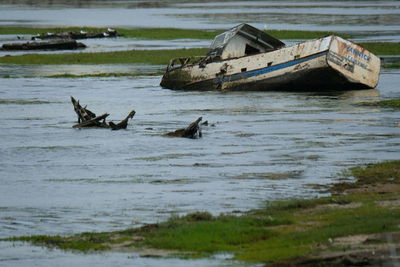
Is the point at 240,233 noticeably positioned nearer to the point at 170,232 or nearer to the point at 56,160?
the point at 170,232

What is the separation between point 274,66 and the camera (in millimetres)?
45656

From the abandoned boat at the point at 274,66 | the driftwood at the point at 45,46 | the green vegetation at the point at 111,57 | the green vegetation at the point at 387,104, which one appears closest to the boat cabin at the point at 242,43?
the abandoned boat at the point at 274,66

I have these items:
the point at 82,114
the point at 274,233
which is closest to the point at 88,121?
the point at 82,114

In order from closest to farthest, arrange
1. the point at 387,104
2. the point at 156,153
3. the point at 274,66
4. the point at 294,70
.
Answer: the point at 156,153 < the point at 387,104 < the point at 294,70 < the point at 274,66

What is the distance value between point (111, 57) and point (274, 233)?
48.0m

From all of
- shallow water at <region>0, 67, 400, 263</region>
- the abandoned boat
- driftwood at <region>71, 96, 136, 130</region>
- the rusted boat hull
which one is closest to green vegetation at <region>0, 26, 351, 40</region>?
the abandoned boat

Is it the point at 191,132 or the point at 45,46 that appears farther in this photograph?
the point at 45,46

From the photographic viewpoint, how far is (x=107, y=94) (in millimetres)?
46781

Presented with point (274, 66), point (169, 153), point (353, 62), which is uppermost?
point (353, 62)

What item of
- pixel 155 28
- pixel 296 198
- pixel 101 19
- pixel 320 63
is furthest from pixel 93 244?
pixel 101 19

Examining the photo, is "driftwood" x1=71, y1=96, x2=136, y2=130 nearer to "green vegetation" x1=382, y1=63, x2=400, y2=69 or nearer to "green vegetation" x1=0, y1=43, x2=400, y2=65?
"green vegetation" x1=382, y1=63, x2=400, y2=69

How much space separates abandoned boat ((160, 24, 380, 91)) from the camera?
44031mm

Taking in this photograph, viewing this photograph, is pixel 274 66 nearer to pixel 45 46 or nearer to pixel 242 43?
pixel 242 43

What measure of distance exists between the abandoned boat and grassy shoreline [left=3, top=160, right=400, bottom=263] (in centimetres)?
2414
